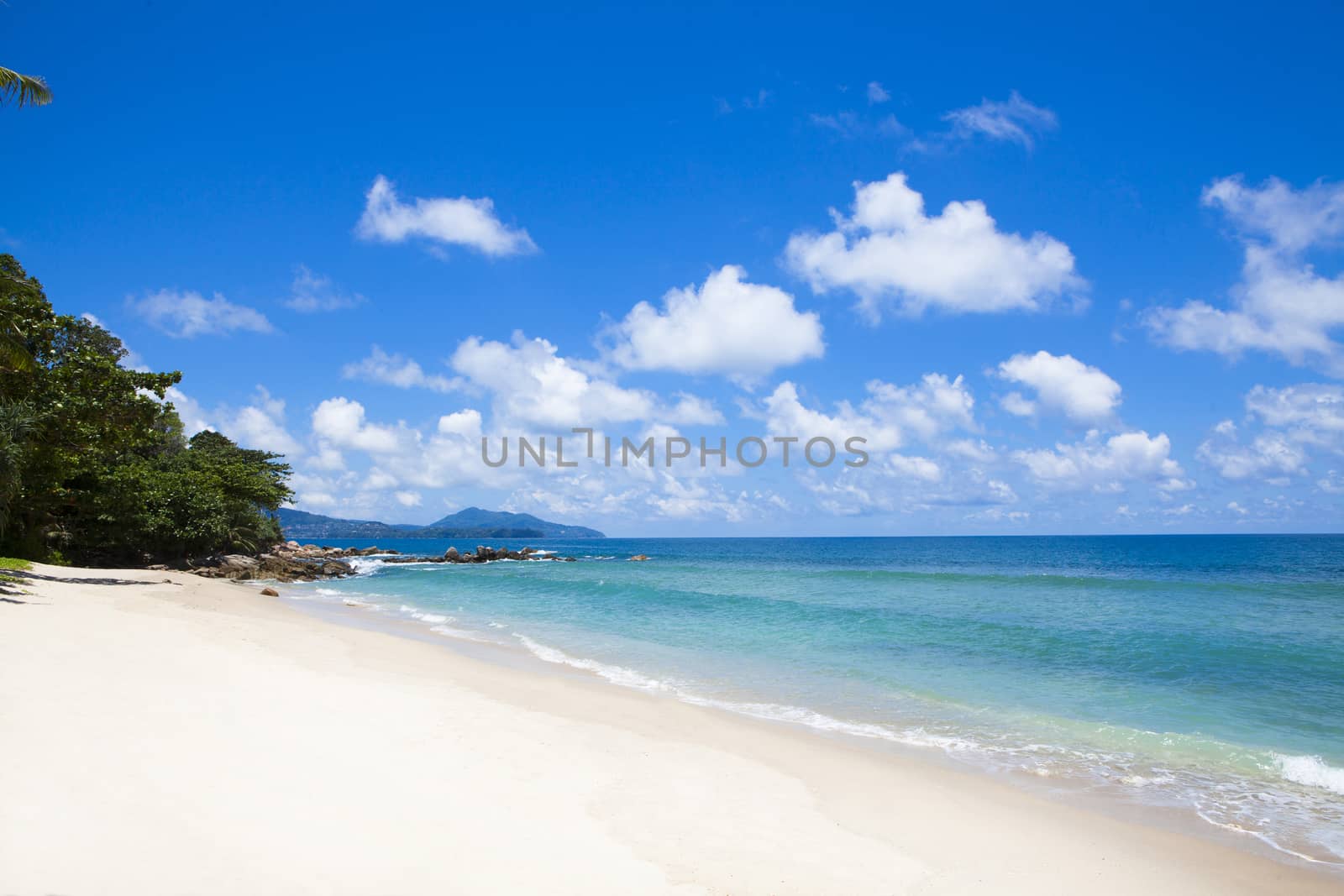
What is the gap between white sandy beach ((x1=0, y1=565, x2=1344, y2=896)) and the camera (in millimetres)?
4465

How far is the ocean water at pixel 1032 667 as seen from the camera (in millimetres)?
8828

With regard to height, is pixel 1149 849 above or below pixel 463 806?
below

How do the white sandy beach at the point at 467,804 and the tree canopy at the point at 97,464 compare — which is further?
the tree canopy at the point at 97,464

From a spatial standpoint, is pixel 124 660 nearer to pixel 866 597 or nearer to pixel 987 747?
pixel 987 747

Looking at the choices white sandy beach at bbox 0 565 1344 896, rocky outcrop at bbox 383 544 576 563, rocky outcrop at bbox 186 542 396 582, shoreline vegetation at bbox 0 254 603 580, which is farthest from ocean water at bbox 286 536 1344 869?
rocky outcrop at bbox 383 544 576 563

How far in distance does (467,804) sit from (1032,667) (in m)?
13.6

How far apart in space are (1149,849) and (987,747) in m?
3.15

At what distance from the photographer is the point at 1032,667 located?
50.1ft

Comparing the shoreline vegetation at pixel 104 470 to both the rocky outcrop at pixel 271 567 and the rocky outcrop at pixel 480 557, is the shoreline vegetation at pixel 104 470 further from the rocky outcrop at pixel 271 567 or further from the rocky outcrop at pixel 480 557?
the rocky outcrop at pixel 480 557

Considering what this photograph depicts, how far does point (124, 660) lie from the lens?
30.5ft

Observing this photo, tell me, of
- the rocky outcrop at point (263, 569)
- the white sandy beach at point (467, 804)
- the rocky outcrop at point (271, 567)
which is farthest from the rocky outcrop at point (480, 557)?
the white sandy beach at point (467, 804)

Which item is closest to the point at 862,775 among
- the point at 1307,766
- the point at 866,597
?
the point at 1307,766

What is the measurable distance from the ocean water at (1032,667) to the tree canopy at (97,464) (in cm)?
763

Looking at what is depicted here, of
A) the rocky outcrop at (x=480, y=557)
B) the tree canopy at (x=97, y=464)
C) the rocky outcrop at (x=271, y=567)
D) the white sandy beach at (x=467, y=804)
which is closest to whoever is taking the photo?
the white sandy beach at (x=467, y=804)
